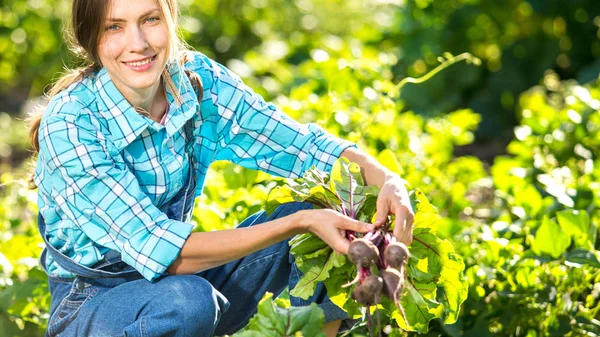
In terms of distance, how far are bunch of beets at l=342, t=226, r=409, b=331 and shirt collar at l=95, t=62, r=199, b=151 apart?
65 centimetres

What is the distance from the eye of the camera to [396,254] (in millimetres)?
2086

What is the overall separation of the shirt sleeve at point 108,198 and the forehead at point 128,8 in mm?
252

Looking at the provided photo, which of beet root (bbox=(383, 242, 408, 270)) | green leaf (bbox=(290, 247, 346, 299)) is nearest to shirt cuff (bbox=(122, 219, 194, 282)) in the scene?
green leaf (bbox=(290, 247, 346, 299))

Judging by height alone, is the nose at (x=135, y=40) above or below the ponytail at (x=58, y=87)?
above

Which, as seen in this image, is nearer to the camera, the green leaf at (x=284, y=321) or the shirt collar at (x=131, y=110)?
the green leaf at (x=284, y=321)

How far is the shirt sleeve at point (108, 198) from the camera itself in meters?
2.33

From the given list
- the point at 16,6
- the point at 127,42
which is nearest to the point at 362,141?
the point at 127,42

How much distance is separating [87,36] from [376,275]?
0.94 meters

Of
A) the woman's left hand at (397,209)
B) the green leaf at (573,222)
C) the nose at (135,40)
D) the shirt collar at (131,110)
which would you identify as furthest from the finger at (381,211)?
the green leaf at (573,222)

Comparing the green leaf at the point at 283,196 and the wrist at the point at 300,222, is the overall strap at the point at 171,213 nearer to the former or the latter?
the green leaf at the point at 283,196

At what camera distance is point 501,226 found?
10.9 ft

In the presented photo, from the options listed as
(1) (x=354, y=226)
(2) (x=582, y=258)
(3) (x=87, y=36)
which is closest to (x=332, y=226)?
(1) (x=354, y=226)

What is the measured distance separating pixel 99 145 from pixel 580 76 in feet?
12.4

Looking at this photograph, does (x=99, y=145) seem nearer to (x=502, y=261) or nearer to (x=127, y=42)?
(x=127, y=42)
